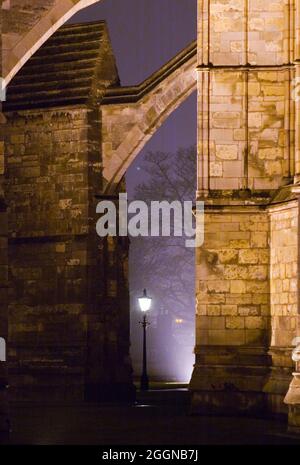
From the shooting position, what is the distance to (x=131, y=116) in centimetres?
3122

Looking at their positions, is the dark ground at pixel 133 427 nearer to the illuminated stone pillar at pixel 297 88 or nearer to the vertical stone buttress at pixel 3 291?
the vertical stone buttress at pixel 3 291

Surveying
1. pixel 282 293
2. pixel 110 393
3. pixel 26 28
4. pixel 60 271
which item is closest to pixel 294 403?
pixel 282 293

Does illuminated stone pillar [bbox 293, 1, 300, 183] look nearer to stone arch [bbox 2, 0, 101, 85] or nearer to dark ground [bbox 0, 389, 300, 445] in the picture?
stone arch [bbox 2, 0, 101, 85]

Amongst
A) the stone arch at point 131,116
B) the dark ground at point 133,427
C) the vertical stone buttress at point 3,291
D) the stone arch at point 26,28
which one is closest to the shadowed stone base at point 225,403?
the dark ground at point 133,427

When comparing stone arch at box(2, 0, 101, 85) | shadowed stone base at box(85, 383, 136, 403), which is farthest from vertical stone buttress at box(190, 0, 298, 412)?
shadowed stone base at box(85, 383, 136, 403)

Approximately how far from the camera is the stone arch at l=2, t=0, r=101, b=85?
22.1m

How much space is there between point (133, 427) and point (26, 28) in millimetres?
5169

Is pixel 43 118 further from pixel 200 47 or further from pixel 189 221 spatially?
pixel 189 221

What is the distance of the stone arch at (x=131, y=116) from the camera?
3089 cm

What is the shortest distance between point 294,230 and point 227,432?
382 centimetres

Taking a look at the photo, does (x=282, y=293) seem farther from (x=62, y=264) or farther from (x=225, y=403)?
(x=62, y=264)

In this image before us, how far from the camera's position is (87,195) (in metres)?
30.8

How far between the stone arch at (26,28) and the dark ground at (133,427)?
4394mm

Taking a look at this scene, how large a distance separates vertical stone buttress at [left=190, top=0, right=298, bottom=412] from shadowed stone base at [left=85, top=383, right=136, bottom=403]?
5.54 m
